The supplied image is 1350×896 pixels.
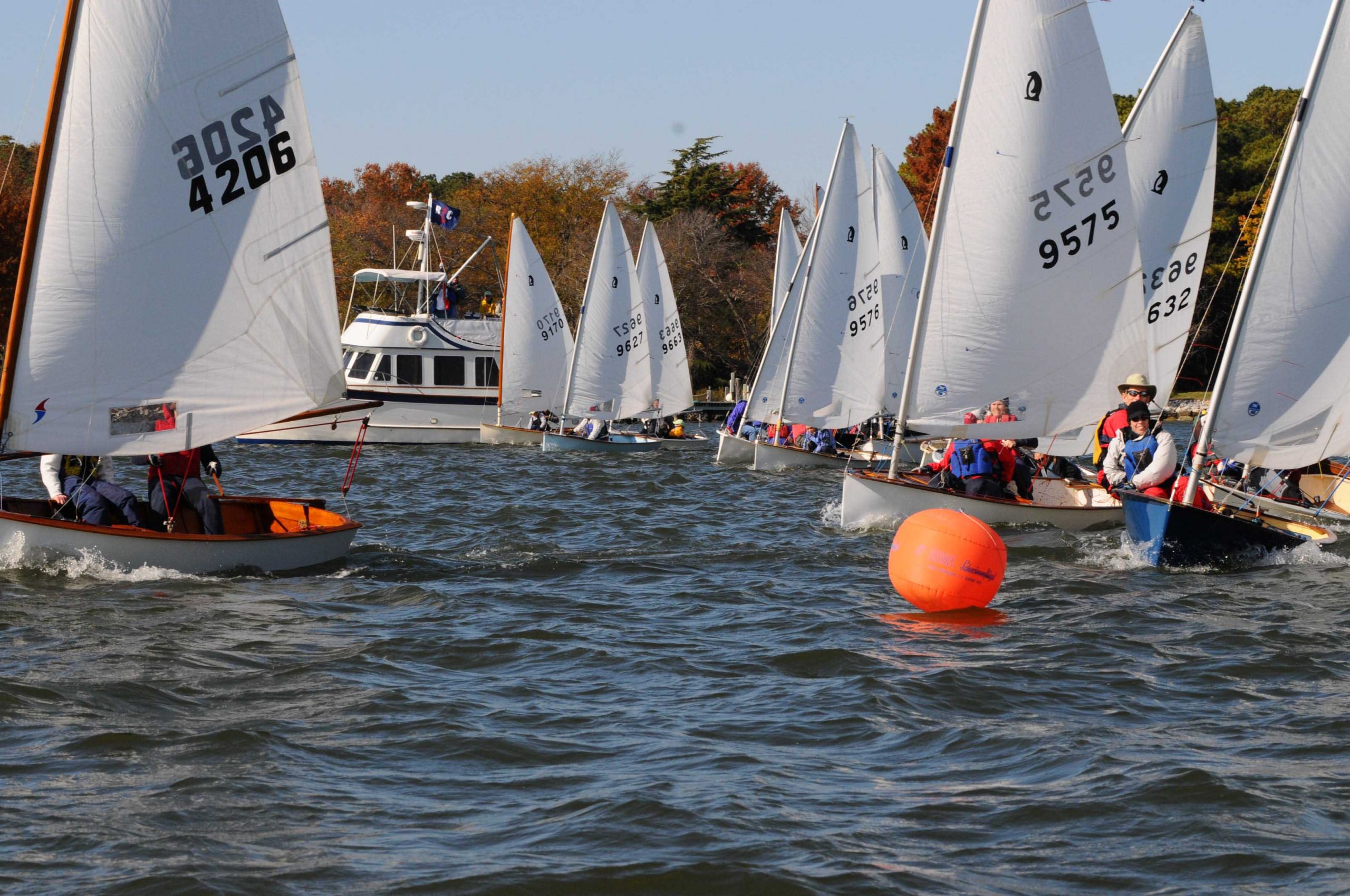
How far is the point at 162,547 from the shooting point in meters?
11.6

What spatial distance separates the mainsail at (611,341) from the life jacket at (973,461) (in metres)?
17.7

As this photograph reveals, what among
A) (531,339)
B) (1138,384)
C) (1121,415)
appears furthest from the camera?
(531,339)

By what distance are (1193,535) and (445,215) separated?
92.8 feet

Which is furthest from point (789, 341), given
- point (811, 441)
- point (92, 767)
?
point (92, 767)

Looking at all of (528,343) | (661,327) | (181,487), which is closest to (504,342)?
(528,343)

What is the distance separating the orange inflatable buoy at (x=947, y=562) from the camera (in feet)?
34.5

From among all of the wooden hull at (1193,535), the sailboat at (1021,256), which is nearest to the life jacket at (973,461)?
the sailboat at (1021,256)

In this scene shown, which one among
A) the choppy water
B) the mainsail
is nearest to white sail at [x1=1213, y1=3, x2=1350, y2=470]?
the choppy water

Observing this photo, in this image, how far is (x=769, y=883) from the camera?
555 cm

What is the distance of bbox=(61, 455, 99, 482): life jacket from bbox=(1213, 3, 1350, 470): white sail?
9705 mm

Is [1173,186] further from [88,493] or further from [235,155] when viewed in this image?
[88,493]

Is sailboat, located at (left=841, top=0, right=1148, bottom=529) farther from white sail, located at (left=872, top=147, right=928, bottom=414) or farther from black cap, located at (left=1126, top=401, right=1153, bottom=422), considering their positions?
white sail, located at (left=872, top=147, right=928, bottom=414)

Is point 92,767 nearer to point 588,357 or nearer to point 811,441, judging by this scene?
point 811,441

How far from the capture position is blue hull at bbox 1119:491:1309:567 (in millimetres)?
12672
